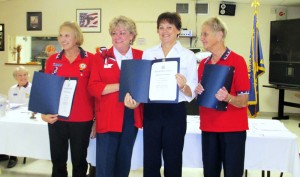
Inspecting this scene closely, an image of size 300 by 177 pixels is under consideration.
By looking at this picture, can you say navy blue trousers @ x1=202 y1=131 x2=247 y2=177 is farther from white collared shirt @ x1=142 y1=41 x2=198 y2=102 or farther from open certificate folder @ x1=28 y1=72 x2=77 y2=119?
open certificate folder @ x1=28 y1=72 x2=77 y2=119

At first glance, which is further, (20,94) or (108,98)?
(20,94)

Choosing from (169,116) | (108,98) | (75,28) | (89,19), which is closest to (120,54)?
(108,98)

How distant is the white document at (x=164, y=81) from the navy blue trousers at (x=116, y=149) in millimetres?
265

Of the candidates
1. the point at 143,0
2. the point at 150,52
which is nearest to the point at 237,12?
the point at 143,0

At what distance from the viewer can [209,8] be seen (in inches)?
292

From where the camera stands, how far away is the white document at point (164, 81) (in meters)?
1.78

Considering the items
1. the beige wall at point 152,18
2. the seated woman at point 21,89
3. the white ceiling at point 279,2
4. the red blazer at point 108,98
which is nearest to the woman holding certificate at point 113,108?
the red blazer at point 108,98

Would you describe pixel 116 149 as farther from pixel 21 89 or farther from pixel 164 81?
pixel 21 89

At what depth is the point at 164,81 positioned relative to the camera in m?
1.79

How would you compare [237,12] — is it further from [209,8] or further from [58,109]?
[58,109]

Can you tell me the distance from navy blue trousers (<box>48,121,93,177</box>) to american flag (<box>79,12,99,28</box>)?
19.4ft

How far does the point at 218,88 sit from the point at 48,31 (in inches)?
274

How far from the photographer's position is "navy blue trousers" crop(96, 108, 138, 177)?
1.96 m

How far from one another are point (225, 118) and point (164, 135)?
0.41 meters
